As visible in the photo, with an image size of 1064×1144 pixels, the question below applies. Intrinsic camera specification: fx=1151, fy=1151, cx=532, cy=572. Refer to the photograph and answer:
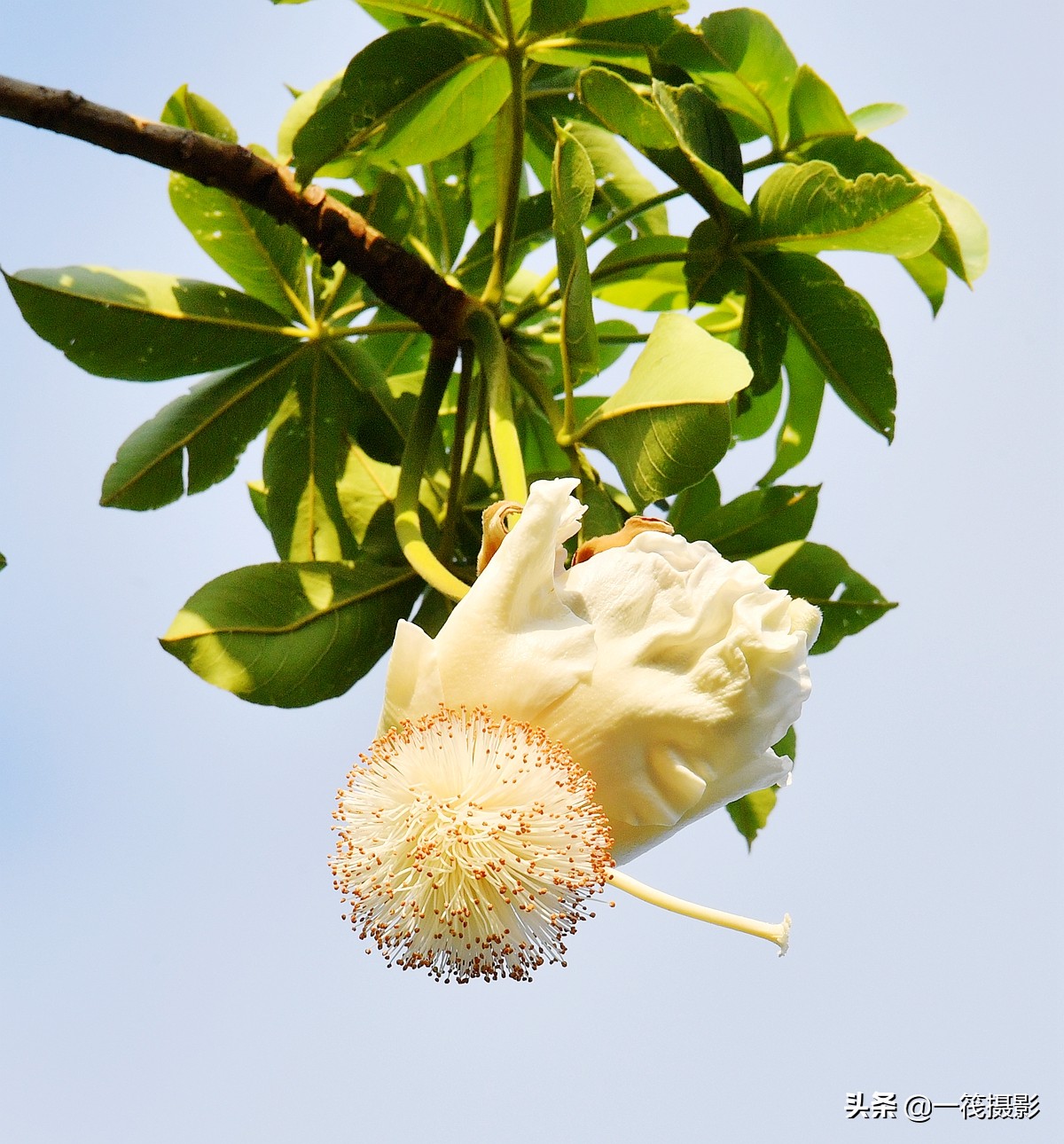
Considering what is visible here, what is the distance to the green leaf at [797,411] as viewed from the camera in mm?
1410

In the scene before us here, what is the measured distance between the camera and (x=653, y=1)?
3.73 ft

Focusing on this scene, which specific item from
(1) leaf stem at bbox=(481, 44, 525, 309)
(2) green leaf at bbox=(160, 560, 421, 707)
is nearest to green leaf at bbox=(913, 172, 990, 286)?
(1) leaf stem at bbox=(481, 44, 525, 309)

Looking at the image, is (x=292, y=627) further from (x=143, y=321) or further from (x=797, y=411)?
(x=797, y=411)

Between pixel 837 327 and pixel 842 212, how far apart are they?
0.16 m

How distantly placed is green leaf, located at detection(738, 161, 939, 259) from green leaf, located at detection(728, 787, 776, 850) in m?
0.60

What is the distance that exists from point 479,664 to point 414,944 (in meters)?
0.22

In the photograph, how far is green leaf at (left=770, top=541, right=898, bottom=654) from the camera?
4.21 feet

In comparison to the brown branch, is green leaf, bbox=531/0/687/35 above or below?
above

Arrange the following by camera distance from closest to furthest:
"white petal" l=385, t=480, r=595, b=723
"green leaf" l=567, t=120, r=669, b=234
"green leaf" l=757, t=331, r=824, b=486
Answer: "white petal" l=385, t=480, r=595, b=723 < "green leaf" l=757, t=331, r=824, b=486 < "green leaf" l=567, t=120, r=669, b=234

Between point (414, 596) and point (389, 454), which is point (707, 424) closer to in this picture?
point (414, 596)

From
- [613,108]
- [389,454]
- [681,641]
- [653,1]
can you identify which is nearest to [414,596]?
[389,454]

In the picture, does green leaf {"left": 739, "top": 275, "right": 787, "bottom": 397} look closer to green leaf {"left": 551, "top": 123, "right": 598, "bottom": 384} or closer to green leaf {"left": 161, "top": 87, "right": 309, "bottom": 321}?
green leaf {"left": 551, "top": 123, "right": 598, "bottom": 384}

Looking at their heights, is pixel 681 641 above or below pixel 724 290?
below

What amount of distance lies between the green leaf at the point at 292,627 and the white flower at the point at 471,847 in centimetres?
25
